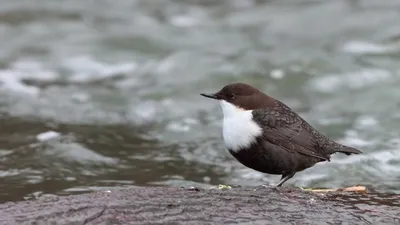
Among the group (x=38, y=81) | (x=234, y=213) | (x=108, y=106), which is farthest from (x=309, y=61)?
(x=234, y=213)

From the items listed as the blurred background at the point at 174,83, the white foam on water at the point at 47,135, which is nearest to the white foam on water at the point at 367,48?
the blurred background at the point at 174,83

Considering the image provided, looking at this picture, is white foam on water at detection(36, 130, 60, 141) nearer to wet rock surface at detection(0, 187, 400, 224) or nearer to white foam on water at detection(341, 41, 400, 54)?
wet rock surface at detection(0, 187, 400, 224)

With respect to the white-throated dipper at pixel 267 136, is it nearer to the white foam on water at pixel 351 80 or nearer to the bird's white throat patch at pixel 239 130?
the bird's white throat patch at pixel 239 130

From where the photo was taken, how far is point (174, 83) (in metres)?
9.00

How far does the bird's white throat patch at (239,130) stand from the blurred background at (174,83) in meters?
1.27

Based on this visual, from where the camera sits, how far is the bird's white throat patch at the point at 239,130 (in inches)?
167

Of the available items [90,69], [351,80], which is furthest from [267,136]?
[90,69]

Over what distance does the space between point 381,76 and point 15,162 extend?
4.49 metres

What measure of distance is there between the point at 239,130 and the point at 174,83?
479 cm

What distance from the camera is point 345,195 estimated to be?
13.6ft

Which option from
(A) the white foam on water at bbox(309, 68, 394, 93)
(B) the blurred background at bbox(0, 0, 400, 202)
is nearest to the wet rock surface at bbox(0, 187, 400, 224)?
(B) the blurred background at bbox(0, 0, 400, 202)

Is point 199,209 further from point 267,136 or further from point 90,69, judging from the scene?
point 90,69

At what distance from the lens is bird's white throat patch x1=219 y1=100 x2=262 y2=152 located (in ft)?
13.9

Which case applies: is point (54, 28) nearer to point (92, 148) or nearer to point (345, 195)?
point (92, 148)
